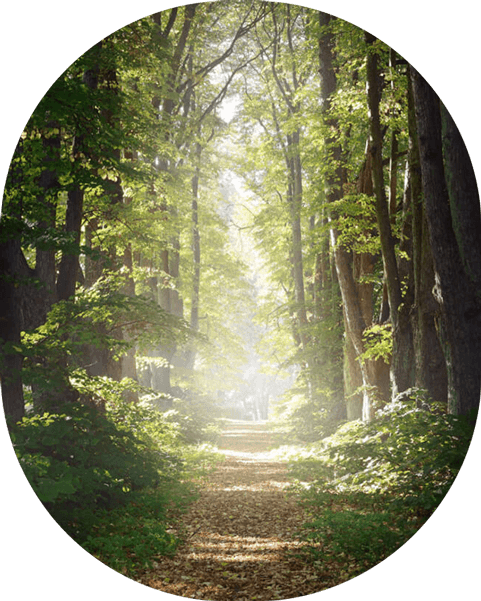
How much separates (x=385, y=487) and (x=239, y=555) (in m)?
1.48

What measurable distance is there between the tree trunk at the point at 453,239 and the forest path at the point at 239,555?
198cm

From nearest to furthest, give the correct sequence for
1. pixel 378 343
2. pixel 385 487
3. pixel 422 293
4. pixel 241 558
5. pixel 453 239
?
pixel 241 558, pixel 385 487, pixel 453 239, pixel 422 293, pixel 378 343

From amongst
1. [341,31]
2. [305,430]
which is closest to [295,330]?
[305,430]

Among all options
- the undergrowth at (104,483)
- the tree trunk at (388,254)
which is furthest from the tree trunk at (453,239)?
the undergrowth at (104,483)

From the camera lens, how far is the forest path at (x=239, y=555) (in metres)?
3.87

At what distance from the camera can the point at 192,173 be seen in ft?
18.0

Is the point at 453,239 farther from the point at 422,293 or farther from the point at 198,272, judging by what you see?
the point at 198,272

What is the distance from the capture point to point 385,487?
14.3 ft

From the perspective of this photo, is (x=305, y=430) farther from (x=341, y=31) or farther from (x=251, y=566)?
(x=341, y=31)

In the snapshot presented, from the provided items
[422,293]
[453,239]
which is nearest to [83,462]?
[422,293]

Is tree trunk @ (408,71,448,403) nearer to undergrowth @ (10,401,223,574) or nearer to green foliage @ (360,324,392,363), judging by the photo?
green foliage @ (360,324,392,363)

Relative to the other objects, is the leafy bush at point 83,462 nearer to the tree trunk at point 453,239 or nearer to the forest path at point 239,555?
the forest path at point 239,555

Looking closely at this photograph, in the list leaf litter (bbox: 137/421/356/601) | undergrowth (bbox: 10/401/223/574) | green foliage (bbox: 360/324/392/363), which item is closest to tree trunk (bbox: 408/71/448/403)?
green foliage (bbox: 360/324/392/363)

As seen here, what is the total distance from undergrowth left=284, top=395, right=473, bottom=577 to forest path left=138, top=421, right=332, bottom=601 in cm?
18
